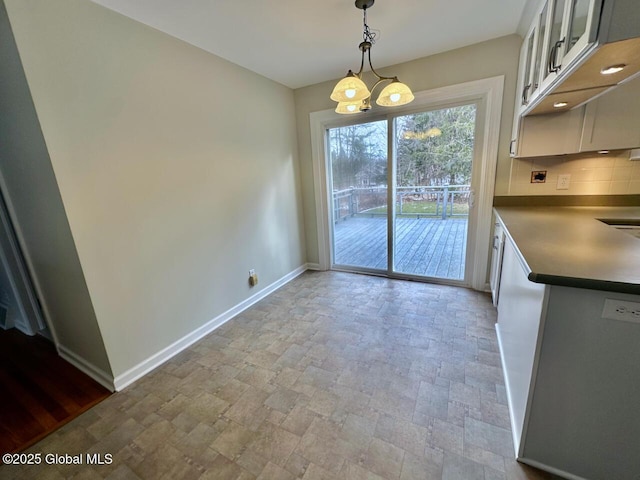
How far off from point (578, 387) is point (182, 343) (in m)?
2.52

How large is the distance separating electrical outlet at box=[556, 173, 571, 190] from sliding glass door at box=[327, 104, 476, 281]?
72 centimetres

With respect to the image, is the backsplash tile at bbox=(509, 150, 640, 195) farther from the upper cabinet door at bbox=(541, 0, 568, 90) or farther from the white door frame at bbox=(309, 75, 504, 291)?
the upper cabinet door at bbox=(541, 0, 568, 90)

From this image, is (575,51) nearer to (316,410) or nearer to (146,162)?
(316,410)

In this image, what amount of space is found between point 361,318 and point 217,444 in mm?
1514

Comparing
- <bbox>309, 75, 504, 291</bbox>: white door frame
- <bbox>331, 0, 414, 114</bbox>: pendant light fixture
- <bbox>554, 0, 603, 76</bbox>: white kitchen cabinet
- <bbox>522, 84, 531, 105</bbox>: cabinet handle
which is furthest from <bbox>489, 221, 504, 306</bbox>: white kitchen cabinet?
<bbox>331, 0, 414, 114</bbox>: pendant light fixture

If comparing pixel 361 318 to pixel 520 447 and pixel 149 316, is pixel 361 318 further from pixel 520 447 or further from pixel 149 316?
pixel 149 316

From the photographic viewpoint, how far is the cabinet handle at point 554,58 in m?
1.33

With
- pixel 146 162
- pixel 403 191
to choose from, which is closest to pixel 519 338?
pixel 403 191

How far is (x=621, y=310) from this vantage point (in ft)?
3.12

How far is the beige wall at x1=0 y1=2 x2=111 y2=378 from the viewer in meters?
1.47

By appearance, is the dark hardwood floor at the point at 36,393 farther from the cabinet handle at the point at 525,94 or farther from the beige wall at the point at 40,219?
the cabinet handle at the point at 525,94

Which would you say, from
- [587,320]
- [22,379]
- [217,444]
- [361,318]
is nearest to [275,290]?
[361,318]

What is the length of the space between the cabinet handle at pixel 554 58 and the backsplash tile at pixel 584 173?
123 cm

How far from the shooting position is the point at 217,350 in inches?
87.8
